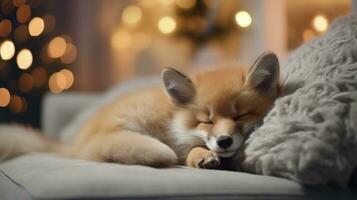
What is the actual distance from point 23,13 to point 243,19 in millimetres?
1369

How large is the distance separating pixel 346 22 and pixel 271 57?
0.21 meters

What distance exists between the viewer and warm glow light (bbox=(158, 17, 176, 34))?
2855 millimetres

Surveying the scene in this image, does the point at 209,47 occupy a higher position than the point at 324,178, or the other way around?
the point at 209,47

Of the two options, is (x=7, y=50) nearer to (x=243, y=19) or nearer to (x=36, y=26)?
(x=36, y=26)

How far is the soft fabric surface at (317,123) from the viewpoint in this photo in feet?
3.14

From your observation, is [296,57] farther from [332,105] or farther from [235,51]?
[235,51]

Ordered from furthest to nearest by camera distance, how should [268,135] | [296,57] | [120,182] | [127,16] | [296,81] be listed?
1. [127,16]
2. [296,57]
3. [296,81]
4. [268,135]
5. [120,182]

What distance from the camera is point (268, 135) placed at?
3.50 feet

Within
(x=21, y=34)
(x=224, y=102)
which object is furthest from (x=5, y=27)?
(x=224, y=102)

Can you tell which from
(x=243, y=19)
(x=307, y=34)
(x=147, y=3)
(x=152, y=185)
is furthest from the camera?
(x=147, y=3)

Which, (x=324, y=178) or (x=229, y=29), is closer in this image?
(x=324, y=178)

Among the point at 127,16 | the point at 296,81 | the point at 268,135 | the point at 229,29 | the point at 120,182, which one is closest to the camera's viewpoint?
the point at 120,182

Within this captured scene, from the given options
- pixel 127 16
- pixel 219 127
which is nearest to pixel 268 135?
pixel 219 127

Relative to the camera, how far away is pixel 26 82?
3092 millimetres
